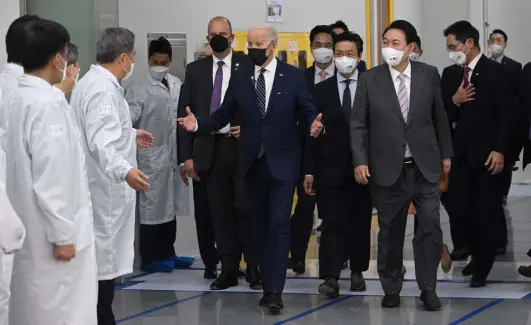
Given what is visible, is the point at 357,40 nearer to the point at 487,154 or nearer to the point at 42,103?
the point at 487,154

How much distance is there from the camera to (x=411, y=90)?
6.77 metres

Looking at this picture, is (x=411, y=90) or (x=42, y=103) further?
(x=411, y=90)

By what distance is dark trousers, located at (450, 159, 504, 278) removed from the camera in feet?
23.8

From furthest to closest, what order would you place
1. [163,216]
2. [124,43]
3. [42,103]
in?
1. [163,216]
2. [124,43]
3. [42,103]

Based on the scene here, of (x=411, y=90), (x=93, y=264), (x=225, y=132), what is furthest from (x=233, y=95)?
(x=93, y=264)

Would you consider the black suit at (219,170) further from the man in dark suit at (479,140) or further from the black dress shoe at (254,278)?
the man in dark suit at (479,140)

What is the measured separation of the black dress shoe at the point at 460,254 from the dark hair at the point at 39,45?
5.00 meters

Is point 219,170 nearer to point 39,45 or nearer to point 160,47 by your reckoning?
point 160,47

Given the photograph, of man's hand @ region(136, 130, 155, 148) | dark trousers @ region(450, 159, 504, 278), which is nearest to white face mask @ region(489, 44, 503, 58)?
dark trousers @ region(450, 159, 504, 278)

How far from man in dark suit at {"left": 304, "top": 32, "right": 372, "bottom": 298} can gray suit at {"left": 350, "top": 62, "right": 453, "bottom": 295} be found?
43 cm

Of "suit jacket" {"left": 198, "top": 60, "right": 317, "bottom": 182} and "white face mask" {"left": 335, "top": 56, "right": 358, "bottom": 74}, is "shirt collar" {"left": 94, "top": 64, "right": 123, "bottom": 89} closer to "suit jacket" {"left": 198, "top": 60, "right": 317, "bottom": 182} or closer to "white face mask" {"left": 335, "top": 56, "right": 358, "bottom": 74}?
"suit jacket" {"left": 198, "top": 60, "right": 317, "bottom": 182}

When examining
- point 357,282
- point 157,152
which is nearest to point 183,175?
point 157,152

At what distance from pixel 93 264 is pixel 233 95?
2.73m

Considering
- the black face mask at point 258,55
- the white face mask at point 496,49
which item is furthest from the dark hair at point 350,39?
the white face mask at point 496,49
